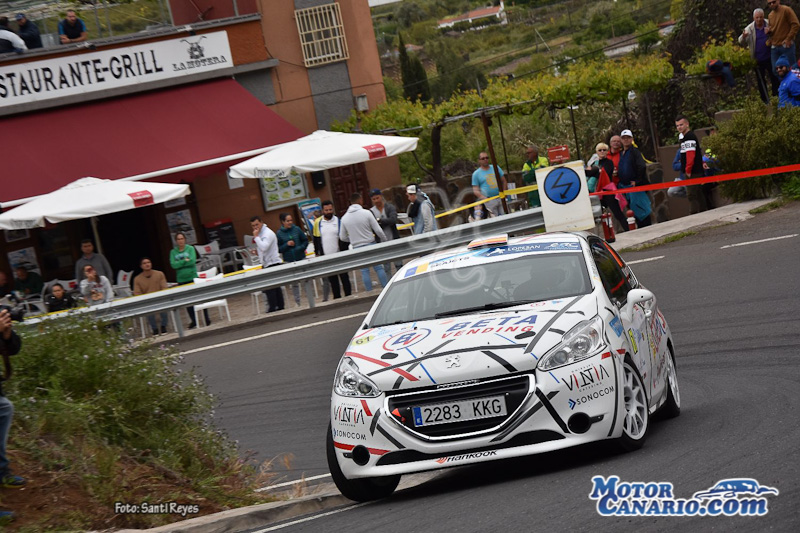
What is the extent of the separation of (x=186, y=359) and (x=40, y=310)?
22.0 ft

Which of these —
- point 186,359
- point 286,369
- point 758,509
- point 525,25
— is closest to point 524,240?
point 758,509

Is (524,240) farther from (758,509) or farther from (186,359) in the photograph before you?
(186,359)

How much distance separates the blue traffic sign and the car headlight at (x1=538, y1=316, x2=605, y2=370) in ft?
34.3

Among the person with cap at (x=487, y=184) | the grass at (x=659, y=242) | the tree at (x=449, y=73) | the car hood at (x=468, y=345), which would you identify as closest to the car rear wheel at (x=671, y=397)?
the car hood at (x=468, y=345)

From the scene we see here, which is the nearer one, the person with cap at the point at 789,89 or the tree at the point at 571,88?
the person with cap at the point at 789,89

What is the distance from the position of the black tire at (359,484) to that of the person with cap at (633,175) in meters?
13.2

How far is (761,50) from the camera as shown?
2150 centimetres

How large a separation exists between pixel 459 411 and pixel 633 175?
13.5m

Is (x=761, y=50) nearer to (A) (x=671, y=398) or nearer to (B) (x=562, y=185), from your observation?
(B) (x=562, y=185)

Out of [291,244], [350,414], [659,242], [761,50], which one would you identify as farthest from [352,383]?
A: [761,50]

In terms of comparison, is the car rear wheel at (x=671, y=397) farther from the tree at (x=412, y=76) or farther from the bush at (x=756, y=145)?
the tree at (x=412, y=76)

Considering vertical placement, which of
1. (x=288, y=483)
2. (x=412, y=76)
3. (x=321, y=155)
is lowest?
(x=288, y=483)

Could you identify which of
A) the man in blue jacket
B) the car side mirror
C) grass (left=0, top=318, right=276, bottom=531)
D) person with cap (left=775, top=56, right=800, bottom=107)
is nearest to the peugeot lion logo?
the car side mirror

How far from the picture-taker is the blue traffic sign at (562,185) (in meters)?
17.3
